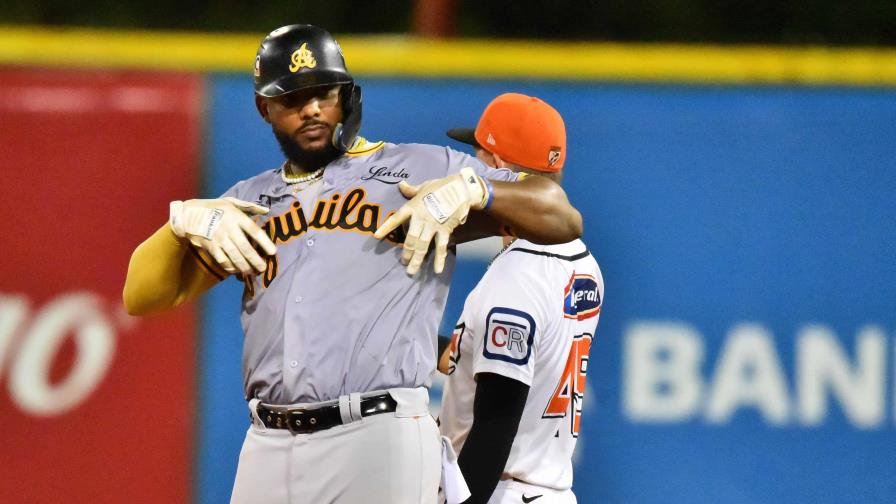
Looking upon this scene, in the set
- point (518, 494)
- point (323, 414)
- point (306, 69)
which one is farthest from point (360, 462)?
point (306, 69)

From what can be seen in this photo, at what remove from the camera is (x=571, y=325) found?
3.52 meters

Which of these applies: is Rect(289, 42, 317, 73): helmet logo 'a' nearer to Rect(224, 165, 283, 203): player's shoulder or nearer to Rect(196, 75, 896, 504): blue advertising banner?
Rect(224, 165, 283, 203): player's shoulder

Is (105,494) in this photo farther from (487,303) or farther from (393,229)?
(393,229)

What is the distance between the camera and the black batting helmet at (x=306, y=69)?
10.2 feet

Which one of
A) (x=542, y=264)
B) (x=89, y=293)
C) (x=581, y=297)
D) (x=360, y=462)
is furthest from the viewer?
(x=89, y=293)

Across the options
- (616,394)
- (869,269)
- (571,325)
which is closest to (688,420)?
(616,394)

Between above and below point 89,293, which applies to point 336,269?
below

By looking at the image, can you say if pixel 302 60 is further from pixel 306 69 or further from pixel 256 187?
pixel 256 187

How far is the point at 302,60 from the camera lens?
3.12 m

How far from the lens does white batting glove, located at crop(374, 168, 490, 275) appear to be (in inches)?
110

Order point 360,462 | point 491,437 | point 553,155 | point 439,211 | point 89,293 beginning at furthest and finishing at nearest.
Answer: point 89,293
point 553,155
point 491,437
point 360,462
point 439,211

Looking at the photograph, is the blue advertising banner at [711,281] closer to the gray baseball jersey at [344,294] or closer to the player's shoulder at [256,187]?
the player's shoulder at [256,187]

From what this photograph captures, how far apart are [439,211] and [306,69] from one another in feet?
1.89

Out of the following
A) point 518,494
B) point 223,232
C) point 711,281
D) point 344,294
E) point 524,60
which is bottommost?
point 518,494
